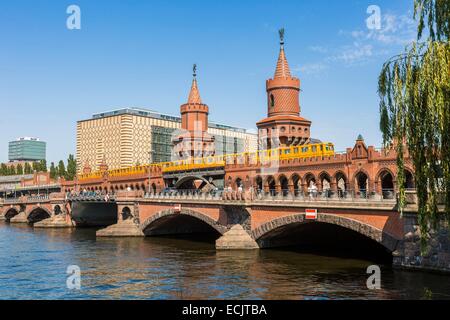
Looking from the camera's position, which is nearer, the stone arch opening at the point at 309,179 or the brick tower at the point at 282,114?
the stone arch opening at the point at 309,179

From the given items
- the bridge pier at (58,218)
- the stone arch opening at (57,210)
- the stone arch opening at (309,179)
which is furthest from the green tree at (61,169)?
the stone arch opening at (309,179)

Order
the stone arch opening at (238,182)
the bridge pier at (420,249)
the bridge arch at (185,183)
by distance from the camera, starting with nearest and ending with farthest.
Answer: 1. the bridge pier at (420,249)
2. the stone arch opening at (238,182)
3. the bridge arch at (185,183)

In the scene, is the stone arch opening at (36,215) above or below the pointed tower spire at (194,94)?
below

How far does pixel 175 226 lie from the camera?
226 feet

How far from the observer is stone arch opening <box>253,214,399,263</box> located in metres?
42.4

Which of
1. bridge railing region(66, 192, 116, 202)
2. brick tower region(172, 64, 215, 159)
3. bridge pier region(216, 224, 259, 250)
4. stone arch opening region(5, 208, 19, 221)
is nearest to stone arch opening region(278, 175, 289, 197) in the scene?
bridge pier region(216, 224, 259, 250)

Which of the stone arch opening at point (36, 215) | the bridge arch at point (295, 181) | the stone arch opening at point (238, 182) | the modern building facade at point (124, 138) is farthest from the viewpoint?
the modern building facade at point (124, 138)

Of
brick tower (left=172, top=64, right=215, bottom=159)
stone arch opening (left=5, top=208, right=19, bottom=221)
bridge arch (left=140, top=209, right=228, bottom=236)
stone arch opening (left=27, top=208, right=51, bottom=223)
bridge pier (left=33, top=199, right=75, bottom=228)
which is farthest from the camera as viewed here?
stone arch opening (left=5, top=208, right=19, bottom=221)

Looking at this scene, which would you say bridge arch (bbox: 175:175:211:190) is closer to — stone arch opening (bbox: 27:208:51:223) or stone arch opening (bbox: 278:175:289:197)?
stone arch opening (bbox: 278:175:289:197)

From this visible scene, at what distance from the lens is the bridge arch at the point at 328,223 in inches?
1363

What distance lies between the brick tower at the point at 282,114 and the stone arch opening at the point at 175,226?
1523cm

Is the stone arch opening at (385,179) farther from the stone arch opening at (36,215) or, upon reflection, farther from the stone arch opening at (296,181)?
the stone arch opening at (36,215)

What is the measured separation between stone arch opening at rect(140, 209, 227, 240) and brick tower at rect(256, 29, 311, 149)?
15.2 metres
